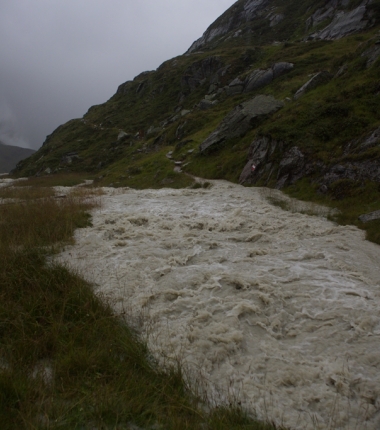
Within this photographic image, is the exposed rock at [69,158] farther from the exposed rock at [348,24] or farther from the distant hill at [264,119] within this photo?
the exposed rock at [348,24]

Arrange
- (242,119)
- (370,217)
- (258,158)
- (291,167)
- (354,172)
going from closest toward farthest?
(370,217) < (354,172) < (291,167) < (258,158) < (242,119)

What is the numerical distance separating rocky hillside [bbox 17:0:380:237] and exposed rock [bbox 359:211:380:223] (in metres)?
0.81

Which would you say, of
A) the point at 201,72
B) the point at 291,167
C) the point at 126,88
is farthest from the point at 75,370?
the point at 126,88

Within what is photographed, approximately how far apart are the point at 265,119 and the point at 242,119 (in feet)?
8.50

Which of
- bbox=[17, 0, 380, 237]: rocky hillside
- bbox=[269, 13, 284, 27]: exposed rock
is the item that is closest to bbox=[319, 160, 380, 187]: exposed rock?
bbox=[17, 0, 380, 237]: rocky hillside

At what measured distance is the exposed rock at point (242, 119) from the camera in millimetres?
30766

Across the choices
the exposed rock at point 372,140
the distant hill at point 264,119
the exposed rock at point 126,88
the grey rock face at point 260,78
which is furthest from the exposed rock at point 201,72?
the exposed rock at point 372,140

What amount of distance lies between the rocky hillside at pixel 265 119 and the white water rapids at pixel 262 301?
6001 millimetres

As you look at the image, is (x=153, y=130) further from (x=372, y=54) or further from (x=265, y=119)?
(x=372, y=54)

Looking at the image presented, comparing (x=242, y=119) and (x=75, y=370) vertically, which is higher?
(x=242, y=119)

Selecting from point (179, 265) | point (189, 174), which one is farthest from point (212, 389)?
point (189, 174)

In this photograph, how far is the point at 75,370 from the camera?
474cm

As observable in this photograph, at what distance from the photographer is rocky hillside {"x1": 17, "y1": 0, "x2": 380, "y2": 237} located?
18578mm

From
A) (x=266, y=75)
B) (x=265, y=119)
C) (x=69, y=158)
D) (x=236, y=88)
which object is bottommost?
(x=265, y=119)
